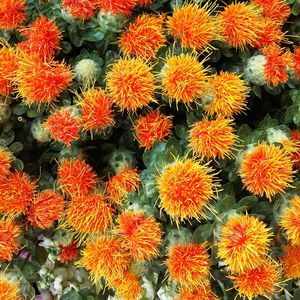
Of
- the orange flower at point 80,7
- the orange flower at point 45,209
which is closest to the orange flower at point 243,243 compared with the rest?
the orange flower at point 45,209

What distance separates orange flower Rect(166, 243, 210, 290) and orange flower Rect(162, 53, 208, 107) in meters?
0.21

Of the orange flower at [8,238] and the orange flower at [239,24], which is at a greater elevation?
the orange flower at [239,24]

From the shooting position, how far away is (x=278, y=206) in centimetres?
68

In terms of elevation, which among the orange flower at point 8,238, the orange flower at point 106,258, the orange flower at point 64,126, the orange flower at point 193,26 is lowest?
the orange flower at point 8,238

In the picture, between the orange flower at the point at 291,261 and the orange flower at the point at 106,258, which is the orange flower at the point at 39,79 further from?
the orange flower at the point at 291,261

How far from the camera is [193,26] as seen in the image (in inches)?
27.4

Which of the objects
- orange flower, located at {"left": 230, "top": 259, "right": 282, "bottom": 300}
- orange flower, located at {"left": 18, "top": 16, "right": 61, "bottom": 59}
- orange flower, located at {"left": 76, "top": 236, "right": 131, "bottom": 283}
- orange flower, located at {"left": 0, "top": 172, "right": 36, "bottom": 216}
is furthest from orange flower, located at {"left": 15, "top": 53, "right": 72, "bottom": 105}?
orange flower, located at {"left": 230, "top": 259, "right": 282, "bottom": 300}

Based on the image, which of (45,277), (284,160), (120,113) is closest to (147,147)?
(120,113)

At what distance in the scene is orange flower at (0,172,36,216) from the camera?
0.71 metres

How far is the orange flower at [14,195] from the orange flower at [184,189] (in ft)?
0.70

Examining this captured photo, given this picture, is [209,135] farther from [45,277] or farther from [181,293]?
[45,277]

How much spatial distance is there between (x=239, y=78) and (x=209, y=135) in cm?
12

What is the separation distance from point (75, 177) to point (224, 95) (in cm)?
25

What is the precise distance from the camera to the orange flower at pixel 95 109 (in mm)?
679
